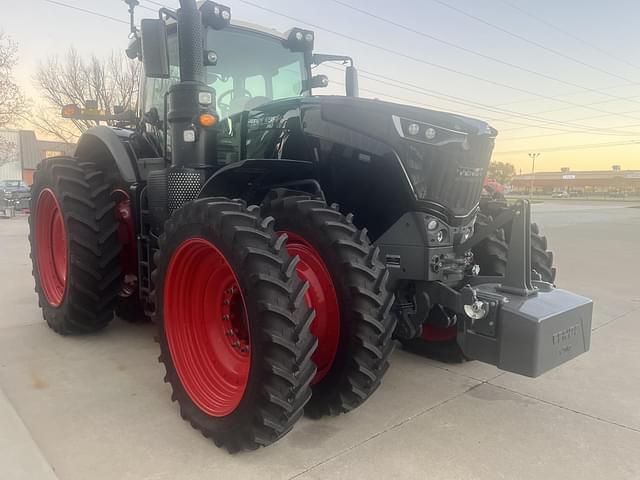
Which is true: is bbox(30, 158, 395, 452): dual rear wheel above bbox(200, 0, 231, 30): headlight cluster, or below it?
below

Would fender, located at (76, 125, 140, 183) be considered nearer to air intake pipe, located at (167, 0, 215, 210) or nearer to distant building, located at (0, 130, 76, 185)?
air intake pipe, located at (167, 0, 215, 210)

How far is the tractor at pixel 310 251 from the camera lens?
2428 millimetres

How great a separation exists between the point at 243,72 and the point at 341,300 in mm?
2220

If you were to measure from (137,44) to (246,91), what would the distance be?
4.54ft

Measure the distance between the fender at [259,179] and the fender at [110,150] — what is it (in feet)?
4.04

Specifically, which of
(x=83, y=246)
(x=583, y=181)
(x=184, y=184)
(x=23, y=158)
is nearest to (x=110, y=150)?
(x=83, y=246)

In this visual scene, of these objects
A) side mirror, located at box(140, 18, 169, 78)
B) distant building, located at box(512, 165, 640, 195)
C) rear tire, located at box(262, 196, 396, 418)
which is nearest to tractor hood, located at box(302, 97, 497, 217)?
rear tire, located at box(262, 196, 396, 418)

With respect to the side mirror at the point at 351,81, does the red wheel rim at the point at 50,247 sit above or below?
below

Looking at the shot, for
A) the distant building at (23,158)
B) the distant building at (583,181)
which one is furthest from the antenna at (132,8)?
the distant building at (583,181)

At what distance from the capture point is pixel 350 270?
262cm

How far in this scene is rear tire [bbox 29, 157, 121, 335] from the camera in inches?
164

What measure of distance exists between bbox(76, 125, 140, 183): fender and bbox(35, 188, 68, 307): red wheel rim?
1.94ft

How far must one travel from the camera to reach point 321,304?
109 inches

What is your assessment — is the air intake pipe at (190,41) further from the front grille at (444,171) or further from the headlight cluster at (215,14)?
the front grille at (444,171)
